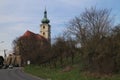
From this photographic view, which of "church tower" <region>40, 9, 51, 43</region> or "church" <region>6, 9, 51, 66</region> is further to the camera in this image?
"church tower" <region>40, 9, 51, 43</region>

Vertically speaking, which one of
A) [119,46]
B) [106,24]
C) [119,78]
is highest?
[106,24]

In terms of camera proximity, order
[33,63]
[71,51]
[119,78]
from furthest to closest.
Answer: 1. [33,63]
2. [71,51]
3. [119,78]

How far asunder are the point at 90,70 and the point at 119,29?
8463 mm

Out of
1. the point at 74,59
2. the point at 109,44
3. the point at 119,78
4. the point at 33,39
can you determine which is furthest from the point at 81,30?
the point at 33,39

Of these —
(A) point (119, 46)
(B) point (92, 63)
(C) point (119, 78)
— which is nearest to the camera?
(C) point (119, 78)

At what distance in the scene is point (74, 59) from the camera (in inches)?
3002

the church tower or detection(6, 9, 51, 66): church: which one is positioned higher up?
the church tower

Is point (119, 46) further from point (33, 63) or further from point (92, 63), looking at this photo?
point (33, 63)

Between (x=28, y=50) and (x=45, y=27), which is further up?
(x=45, y=27)

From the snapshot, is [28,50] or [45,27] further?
[45,27]

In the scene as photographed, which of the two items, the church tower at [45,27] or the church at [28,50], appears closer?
the church at [28,50]

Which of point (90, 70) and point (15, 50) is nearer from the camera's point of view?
point (90, 70)

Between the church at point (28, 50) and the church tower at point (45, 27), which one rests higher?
the church tower at point (45, 27)

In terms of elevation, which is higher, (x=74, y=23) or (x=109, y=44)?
(x=74, y=23)
